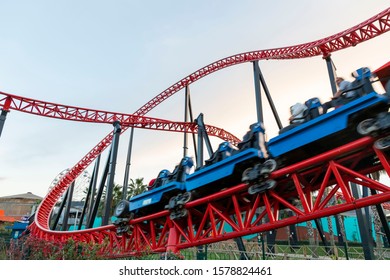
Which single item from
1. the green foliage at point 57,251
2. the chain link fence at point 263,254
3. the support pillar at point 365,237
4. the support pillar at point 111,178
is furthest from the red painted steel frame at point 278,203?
the support pillar at point 111,178

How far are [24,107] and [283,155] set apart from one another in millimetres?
10625

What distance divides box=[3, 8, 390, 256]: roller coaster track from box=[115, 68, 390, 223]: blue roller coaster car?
209mm

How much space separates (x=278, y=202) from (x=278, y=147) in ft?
3.31

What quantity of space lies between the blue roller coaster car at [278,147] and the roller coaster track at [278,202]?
0.21m

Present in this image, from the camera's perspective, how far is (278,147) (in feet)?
14.6

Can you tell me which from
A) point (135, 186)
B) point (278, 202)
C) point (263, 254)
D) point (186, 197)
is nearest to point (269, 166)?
point (278, 202)

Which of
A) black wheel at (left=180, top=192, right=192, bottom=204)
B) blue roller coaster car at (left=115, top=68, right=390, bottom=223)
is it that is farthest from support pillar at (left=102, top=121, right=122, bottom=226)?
black wheel at (left=180, top=192, right=192, bottom=204)

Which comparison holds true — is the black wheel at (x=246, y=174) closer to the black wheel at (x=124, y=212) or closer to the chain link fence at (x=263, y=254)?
the chain link fence at (x=263, y=254)

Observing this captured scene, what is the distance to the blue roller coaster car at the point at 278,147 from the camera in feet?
12.3

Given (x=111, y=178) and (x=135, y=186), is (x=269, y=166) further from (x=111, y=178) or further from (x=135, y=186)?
(x=135, y=186)

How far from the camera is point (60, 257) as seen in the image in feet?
18.8

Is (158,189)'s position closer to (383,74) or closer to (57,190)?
(383,74)

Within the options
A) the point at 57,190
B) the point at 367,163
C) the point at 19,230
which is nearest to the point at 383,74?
the point at 367,163

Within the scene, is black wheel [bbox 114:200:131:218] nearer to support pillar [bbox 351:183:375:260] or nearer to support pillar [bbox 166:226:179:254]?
support pillar [bbox 166:226:179:254]
